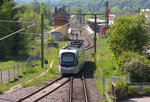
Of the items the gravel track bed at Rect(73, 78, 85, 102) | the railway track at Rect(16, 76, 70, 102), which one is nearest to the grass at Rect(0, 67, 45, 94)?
the railway track at Rect(16, 76, 70, 102)

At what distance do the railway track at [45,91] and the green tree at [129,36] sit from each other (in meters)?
5.85

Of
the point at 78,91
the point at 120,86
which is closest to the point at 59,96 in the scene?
the point at 78,91

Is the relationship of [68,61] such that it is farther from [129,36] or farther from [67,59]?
[129,36]

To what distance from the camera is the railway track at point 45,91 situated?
18.8m

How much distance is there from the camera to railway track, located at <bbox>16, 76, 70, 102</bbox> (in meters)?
18.8

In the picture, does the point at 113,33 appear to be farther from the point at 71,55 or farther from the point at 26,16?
the point at 26,16

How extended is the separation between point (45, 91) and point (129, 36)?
10412mm

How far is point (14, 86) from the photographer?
2361 cm

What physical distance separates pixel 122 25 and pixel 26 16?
47.6 m

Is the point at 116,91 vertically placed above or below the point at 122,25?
below

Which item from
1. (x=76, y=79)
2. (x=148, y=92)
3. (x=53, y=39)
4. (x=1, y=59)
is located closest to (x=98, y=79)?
(x=76, y=79)

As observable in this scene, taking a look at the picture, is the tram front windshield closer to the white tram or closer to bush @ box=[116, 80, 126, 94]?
the white tram

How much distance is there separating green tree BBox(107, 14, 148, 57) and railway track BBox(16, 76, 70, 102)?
230 inches

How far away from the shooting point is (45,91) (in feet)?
70.2
